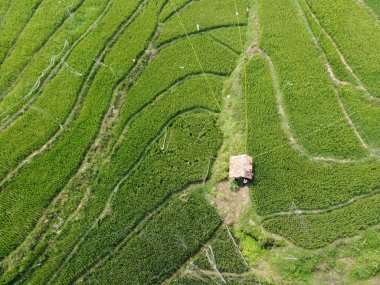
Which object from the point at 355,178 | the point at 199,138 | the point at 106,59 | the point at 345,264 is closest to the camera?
the point at 345,264

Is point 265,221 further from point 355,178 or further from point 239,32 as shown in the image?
point 239,32

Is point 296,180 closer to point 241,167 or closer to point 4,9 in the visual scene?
point 241,167

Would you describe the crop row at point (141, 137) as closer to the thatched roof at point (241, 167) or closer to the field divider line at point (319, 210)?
the thatched roof at point (241, 167)

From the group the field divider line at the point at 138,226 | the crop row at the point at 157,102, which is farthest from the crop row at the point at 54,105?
the field divider line at the point at 138,226

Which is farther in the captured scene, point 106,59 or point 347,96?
point 106,59

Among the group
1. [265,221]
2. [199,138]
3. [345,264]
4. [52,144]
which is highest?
[52,144]

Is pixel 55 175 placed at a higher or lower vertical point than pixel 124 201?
higher

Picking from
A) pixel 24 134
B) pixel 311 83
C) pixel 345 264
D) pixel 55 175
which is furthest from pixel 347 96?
pixel 24 134
